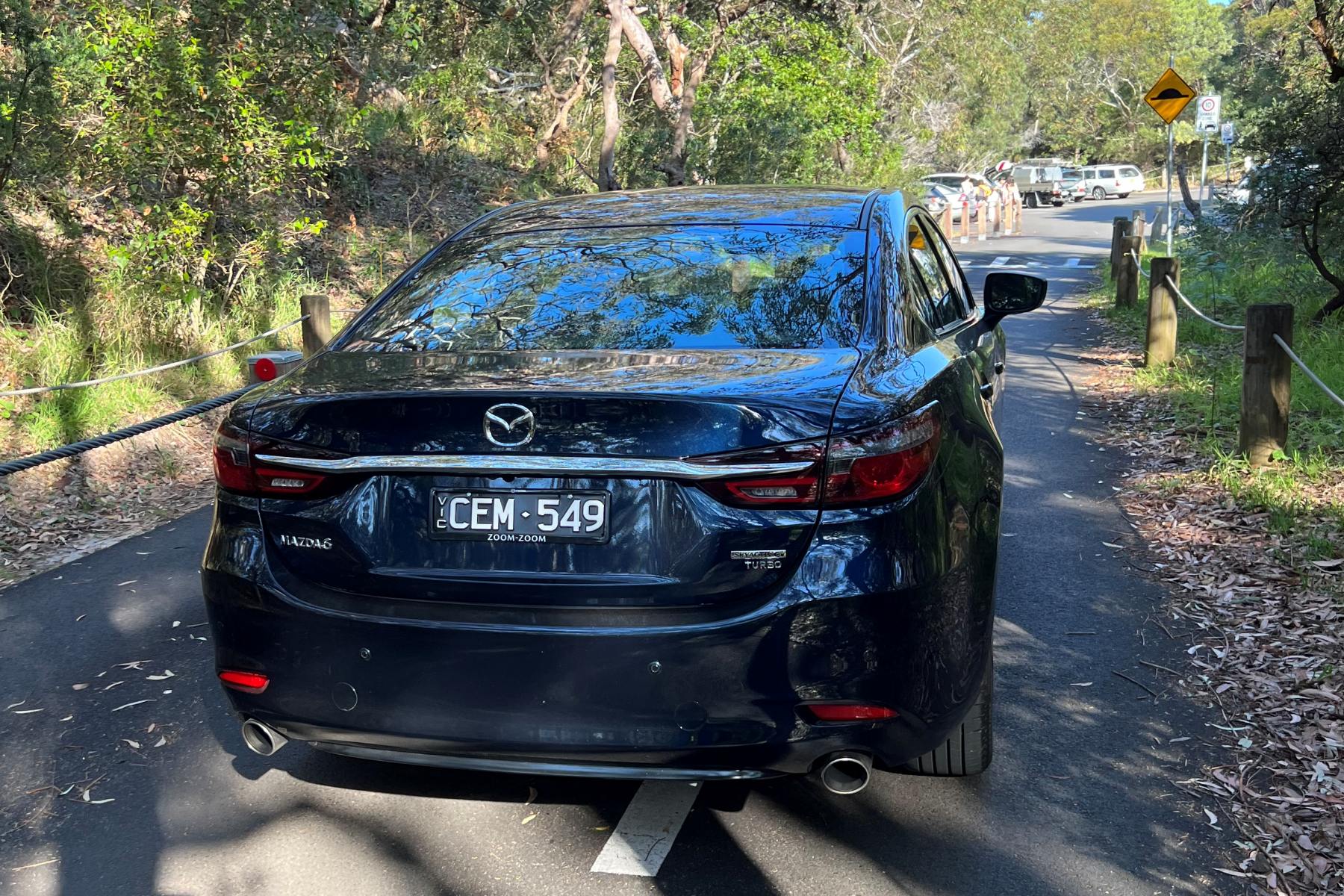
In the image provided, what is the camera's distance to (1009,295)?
505 centimetres

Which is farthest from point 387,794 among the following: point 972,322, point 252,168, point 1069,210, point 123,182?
point 1069,210

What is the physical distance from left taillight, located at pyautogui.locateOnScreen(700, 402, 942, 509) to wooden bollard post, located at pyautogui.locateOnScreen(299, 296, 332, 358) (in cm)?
603

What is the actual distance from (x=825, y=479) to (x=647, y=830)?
1263 mm

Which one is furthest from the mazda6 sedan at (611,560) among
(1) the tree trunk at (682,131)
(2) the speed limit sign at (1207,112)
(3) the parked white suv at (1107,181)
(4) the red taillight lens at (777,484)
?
(3) the parked white suv at (1107,181)

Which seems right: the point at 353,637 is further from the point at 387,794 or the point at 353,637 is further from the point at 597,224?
the point at 597,224

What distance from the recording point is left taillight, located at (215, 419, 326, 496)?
3.14m

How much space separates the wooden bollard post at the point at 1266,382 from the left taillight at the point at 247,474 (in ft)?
18.9

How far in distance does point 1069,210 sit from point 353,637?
158ft

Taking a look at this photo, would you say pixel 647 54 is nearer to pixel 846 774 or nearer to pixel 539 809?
pixel 539 809

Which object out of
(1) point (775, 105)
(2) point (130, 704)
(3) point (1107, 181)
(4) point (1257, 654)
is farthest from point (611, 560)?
(3) point (1107, 181)

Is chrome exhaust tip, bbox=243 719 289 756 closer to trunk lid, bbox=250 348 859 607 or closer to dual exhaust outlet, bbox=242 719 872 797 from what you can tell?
trunk lid, bbox=250 348 859 607

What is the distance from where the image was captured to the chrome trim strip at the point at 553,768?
9.91ft

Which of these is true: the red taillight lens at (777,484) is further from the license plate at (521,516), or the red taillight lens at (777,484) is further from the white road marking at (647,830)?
the white road marking at (647,830)

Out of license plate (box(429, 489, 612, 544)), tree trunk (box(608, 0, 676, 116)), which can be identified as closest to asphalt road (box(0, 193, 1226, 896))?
license plate (box(429, 489, 612, 544))
